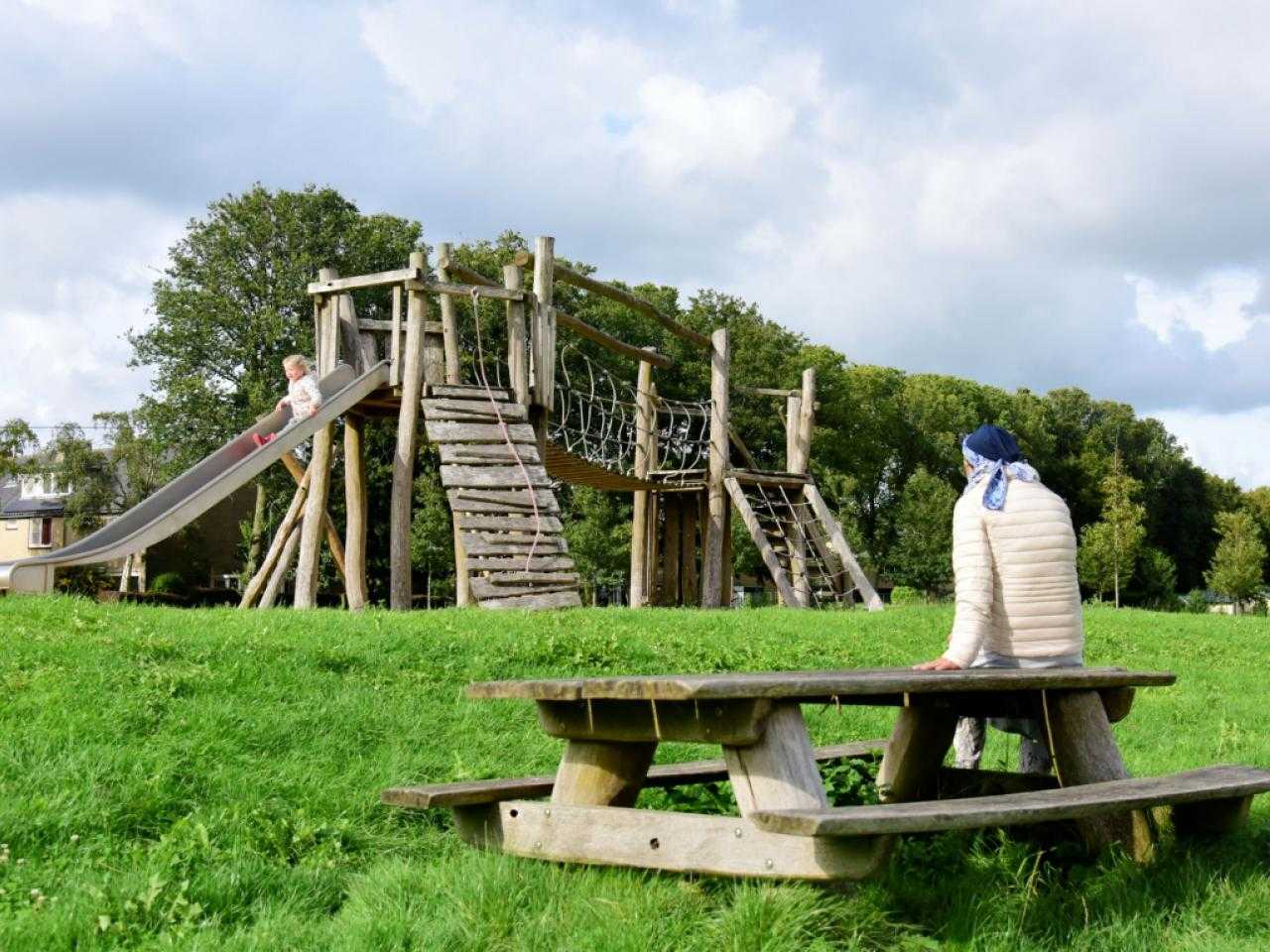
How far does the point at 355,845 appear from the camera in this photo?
523cm

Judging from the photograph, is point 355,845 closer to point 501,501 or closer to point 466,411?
point 501,501

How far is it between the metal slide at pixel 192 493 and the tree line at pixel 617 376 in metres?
14.3

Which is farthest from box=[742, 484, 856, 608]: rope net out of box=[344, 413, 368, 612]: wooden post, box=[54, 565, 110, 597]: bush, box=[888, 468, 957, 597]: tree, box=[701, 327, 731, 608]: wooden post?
box=[888, 468, 957, 597]: tree

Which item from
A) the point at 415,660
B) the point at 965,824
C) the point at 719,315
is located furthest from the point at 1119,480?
the point at 965,824

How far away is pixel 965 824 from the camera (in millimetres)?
3775

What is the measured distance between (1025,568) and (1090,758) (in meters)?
0.79

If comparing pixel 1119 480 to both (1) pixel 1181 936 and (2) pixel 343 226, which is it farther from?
A: (1) pixel 1181 936

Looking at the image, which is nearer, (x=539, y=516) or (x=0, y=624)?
(x=0, y=624)

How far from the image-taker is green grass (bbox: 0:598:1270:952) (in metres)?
4.06

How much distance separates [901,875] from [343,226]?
35527 millimetres

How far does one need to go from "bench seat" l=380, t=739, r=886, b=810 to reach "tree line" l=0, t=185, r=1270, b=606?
24779 millimetres

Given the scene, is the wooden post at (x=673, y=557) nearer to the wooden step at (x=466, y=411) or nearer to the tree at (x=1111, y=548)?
the wooden step at (x=466, y=411)

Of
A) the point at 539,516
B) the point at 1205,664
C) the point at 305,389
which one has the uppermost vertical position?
the point at 305,389

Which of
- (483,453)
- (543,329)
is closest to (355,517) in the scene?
(483,453)
